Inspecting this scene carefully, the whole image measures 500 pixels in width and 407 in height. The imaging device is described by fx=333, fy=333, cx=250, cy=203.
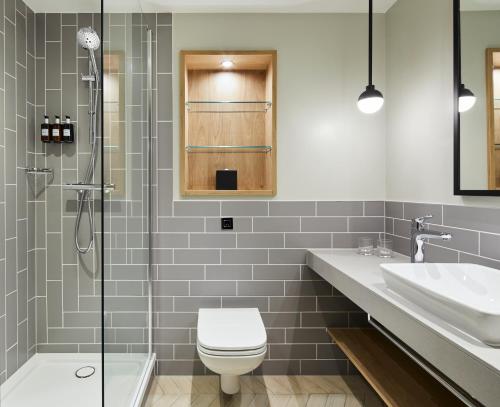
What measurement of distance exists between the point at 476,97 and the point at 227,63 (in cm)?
157

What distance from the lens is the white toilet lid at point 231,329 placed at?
173 cm

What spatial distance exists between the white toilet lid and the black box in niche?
0.84m

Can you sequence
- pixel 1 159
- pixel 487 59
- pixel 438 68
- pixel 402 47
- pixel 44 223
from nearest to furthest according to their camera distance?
1. pixel 487 59
2. pixel 438 68
3. pixel 1 159
4. pixel 402 47
5. pixel 44 223

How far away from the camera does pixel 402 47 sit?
217cm

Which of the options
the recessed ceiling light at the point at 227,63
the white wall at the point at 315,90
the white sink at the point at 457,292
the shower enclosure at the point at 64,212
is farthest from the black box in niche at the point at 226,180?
the white sink at the point at 457,292

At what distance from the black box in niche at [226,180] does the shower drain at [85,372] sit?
1522 millimetres

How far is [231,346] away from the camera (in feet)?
5.61

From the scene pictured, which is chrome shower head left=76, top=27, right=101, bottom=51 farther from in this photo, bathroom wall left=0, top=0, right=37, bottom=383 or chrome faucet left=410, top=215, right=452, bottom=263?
chrome faucet left=410, top=215, right=452, bottom=263

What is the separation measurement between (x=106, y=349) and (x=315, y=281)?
149 cm

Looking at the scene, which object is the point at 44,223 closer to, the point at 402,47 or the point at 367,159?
the point at 367,159

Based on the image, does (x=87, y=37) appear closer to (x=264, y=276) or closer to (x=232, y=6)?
(x=232, y=6)

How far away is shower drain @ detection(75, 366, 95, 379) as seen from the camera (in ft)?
7.28

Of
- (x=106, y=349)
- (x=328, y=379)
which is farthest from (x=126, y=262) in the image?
(x=328, y=379)

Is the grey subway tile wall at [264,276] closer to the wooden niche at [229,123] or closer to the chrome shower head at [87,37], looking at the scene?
the wooden niche at [229,123]
